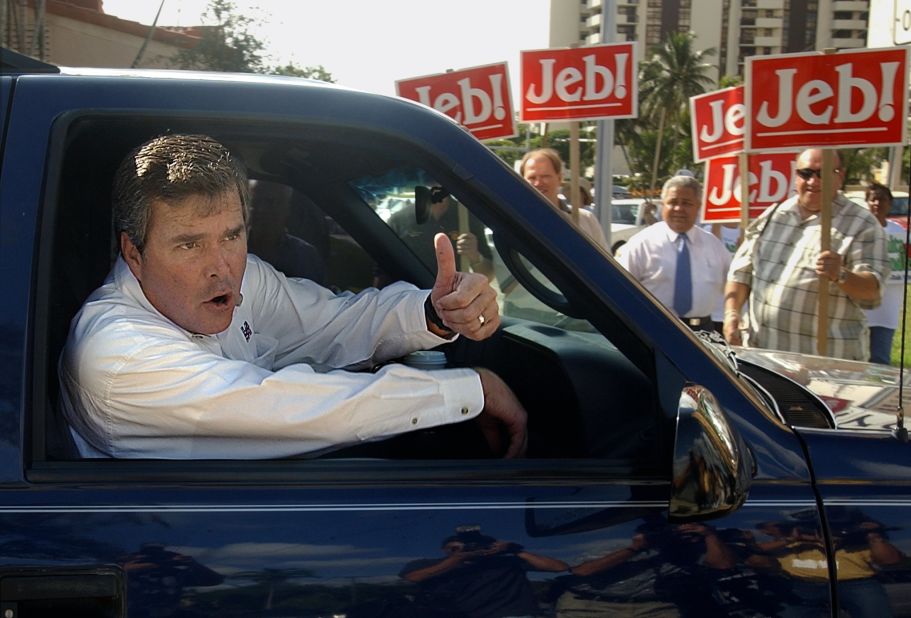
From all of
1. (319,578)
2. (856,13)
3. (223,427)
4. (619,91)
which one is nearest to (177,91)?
(223,427)

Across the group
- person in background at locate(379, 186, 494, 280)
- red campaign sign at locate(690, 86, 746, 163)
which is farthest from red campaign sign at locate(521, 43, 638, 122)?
person in background at locate(379, 186, 494, 280)

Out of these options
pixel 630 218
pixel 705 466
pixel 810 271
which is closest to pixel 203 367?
pixel 705 466

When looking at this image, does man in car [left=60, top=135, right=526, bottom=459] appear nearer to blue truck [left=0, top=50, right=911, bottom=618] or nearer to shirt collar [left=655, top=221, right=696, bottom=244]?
blue truck [left=0, top=50, right=911, bottom=618]

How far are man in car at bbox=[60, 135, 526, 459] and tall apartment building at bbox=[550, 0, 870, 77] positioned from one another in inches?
4035

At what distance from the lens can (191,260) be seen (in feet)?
6.34

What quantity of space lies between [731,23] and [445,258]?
111 meters

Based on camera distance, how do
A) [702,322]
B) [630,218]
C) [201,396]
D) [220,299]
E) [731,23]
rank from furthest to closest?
[731,23] < [630,218] < [702,322] < [220,299] < [201,396]

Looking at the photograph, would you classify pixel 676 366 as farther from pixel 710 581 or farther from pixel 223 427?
pixel 223 427

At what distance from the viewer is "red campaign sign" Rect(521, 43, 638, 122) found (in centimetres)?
714

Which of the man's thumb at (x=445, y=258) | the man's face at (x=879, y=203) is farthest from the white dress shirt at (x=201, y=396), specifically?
the man's face at (x=879, y=203)

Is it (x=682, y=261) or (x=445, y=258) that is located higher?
(x=445, y=258)

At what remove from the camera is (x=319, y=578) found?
1545 millimetres

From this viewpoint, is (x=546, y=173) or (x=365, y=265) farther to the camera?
(x=546, y=173)

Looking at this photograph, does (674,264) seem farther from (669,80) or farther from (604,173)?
(669,80)
